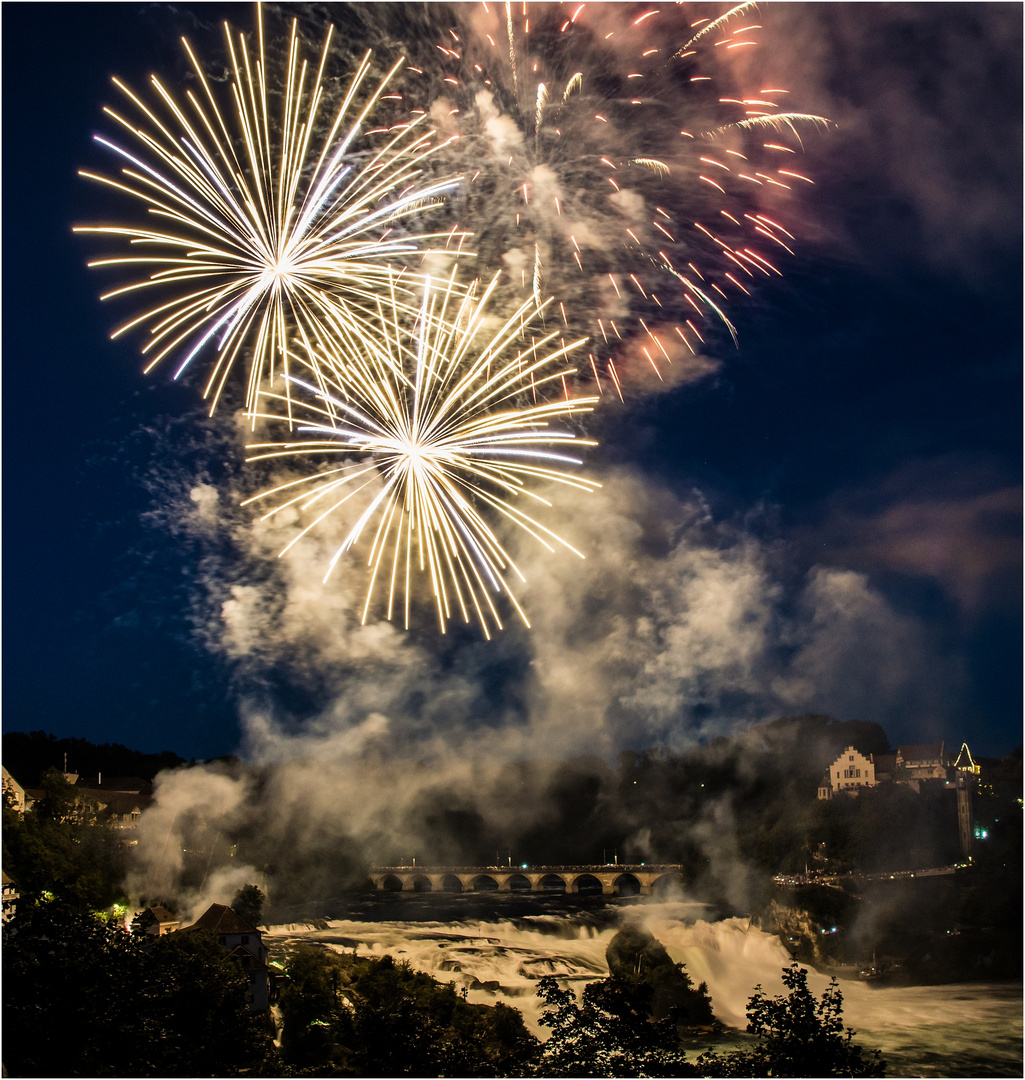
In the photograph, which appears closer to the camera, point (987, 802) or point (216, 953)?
point (216, 953)

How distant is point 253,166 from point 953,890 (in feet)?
82.4

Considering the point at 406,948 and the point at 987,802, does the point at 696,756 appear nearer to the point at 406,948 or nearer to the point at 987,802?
the point at 987,802

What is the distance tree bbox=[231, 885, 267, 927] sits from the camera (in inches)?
1068

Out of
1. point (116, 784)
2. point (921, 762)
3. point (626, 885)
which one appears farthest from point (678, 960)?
point (116, 784)

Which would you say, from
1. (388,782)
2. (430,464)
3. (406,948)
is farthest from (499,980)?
(430,464)

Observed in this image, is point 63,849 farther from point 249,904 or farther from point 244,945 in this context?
point 244,945

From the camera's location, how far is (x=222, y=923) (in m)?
23.2

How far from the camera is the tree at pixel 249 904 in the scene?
89.0ft

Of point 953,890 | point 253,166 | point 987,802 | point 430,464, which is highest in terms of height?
point 253,166

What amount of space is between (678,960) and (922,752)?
33.8 ft

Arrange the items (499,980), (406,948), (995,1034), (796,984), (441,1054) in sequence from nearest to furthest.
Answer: (796,984) → (441,1054) → (995,1034) → (499,980) → (406,948)

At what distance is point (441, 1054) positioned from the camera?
1596cm

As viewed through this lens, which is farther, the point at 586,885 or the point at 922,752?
the point at 586,885

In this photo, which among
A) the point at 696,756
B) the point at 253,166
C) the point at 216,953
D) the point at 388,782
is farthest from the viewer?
the point at 388,782
